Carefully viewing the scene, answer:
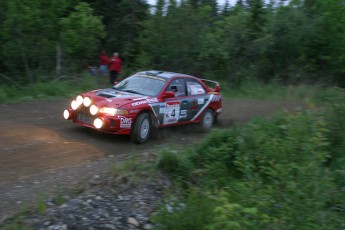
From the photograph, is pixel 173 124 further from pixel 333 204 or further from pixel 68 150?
pixel 333 204

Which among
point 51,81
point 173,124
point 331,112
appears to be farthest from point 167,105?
point 51,81

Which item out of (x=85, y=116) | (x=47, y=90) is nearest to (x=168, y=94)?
(x=85, y=116)

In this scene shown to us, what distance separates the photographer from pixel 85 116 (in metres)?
10.1

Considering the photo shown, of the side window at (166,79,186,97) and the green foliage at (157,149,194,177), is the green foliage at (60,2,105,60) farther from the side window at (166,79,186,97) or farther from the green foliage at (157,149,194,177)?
the green foliage at (157,149,194,177)

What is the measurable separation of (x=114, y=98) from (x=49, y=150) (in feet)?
5.97

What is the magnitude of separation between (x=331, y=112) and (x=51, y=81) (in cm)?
1182

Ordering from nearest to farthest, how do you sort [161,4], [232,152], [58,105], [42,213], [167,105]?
1. [42,213]
2. [232,152]
3. [167,105]
4. [58,105]
5. [161,4]

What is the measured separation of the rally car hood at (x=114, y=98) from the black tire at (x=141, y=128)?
382 millimetres

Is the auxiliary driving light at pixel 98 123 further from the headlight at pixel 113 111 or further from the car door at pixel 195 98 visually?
the car door at pixel 195 98

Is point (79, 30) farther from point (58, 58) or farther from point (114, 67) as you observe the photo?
point (114, 67)

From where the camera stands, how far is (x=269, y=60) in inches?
936

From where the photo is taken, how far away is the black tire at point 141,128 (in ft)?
32.8

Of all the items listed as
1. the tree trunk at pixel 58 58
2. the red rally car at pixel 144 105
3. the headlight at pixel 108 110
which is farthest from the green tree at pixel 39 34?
the headlight at pixel 108 110

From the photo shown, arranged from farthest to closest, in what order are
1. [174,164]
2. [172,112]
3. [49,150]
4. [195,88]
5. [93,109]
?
[195,88] < [172,112] < [93,109] < [49,150] < [174,164]
